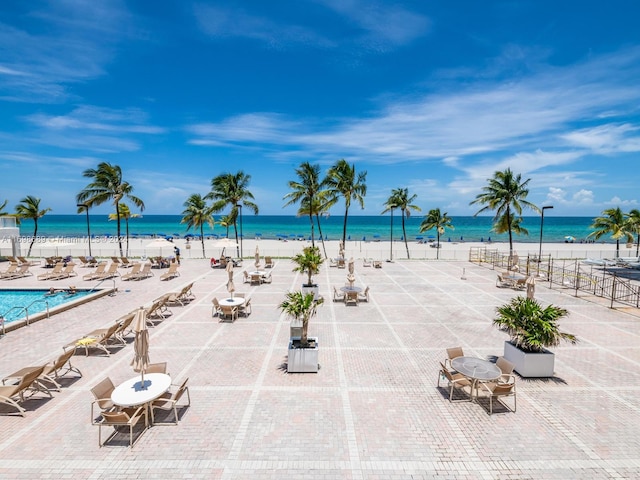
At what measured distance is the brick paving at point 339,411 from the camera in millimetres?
5527

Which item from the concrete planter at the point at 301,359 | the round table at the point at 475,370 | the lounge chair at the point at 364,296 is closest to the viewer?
the round table at the point at 475,370

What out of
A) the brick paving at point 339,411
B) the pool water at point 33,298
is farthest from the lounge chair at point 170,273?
the brick paving at point 339,411

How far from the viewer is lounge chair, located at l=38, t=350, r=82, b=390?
7746mm

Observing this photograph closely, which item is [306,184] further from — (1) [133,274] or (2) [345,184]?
(1) [133,274]

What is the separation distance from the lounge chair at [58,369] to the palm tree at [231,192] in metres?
20.9

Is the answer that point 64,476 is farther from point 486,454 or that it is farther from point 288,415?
point 486,454

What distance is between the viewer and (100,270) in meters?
21.0

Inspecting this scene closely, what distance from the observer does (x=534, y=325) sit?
8469 millimetres

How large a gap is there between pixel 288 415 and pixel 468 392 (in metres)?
4.51

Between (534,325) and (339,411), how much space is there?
5722 millimetres

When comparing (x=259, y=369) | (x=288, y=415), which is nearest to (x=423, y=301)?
(x=259, y=369)

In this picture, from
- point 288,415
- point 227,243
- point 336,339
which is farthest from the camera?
point 227,243

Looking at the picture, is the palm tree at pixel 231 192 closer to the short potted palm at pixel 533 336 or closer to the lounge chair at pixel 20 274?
the lounge chair at pixel 20 274

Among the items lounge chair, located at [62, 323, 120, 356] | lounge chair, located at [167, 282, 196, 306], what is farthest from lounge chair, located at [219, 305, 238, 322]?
lounge chair, located at [62, 323, 120, 356]
